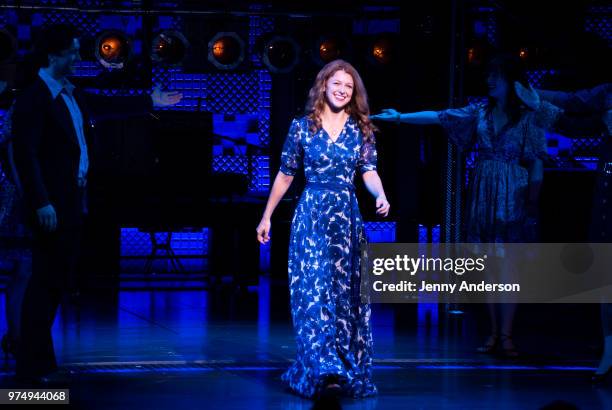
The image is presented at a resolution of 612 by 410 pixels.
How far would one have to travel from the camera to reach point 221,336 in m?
7.51

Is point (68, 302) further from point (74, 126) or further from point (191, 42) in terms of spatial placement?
point (74, 126)

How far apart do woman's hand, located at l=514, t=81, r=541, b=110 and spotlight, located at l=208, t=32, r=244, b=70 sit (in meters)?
4.67

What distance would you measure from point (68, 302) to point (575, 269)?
4865 mm

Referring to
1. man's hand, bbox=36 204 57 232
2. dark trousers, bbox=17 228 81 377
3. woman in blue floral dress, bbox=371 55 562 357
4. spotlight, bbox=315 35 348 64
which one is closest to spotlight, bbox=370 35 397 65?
spotlight, bbox=315 35 348 64

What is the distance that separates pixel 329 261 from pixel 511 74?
6.71 feet

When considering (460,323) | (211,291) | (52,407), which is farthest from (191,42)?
(52,407)

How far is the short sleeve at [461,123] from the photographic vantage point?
22.8 feet

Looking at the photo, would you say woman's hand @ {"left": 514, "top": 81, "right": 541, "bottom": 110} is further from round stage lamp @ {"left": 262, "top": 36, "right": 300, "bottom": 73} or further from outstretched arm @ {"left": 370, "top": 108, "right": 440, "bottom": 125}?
round stage lamp @ {"left": 262, "top": 36, "right": 300, "bottom": 73}

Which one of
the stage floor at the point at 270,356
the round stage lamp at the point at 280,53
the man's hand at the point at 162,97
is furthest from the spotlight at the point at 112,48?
the stage floor at the point at 270,356

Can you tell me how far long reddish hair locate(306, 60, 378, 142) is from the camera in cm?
537

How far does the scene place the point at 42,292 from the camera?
5.14 meters

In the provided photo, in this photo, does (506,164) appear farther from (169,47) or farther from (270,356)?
(169,47)

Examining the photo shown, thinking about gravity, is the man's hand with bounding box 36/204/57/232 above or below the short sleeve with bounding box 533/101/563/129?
below

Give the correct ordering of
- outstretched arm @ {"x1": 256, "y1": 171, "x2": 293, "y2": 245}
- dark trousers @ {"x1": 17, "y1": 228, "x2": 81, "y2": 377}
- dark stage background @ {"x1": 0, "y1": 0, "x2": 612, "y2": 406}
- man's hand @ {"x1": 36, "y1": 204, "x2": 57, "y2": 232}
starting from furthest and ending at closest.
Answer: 1. dark stage background @ {"x1": 0, "y1": 0, "x2": 612, "y2": 406}
2. outstretched arm @ {"x1": 256, "y1": 171, "x2": 293, "y2": 245}
3. dark trousers @ {"x1": 17, "y1": 228, "x2": 81, "y2": 377}
4. man's hand @ {"x1": 36, "y1": 204, "x2": 57, "y2": 232}
